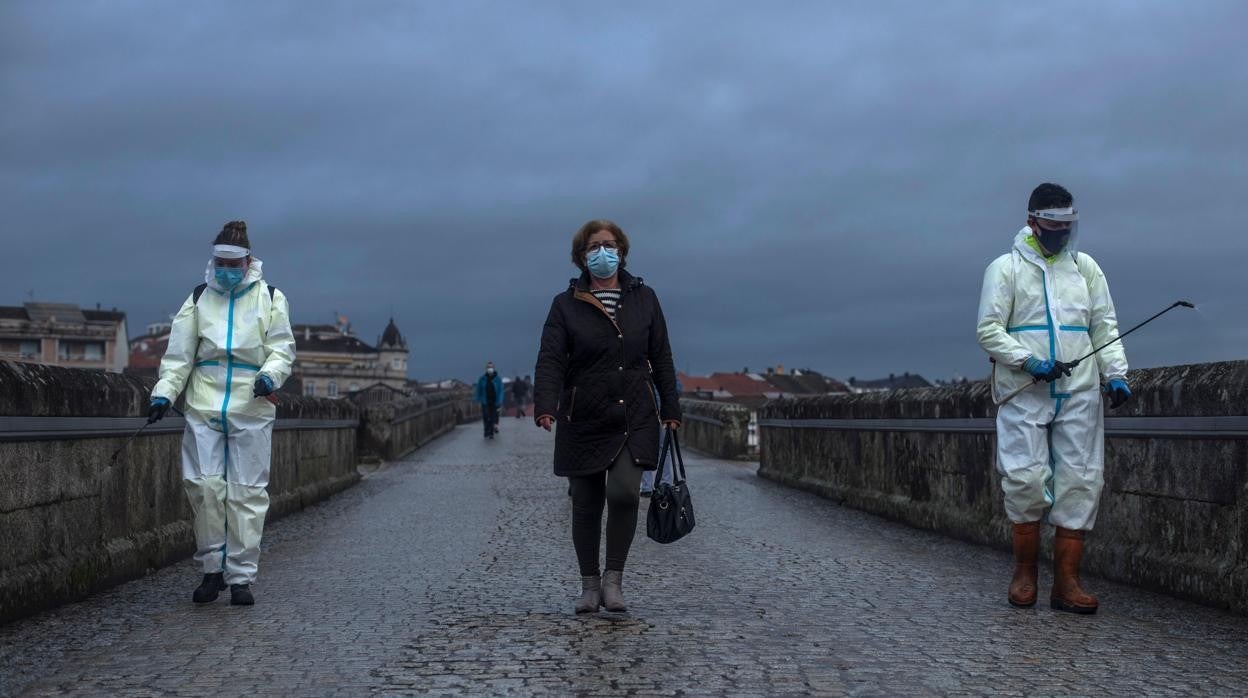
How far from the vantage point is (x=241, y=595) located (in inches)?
293

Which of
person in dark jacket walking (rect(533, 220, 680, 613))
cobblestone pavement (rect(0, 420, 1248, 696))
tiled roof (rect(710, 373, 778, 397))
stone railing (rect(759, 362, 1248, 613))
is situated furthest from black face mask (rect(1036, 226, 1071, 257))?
tiled roof (rect(710, 373, 778, 397))

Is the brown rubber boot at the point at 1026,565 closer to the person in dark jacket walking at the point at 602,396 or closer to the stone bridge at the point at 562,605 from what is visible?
the stone bridge at the point at 562,605

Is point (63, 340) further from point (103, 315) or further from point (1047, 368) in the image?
point (1047, 368)

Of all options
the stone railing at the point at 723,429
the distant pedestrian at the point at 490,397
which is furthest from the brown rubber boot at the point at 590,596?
the distant pedestrian at the point at 490,397

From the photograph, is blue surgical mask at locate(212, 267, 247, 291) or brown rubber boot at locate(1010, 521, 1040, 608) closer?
brown rubber boot at locate(1010, 521, 1040, 608)

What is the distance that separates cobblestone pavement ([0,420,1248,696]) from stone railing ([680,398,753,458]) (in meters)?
14.3

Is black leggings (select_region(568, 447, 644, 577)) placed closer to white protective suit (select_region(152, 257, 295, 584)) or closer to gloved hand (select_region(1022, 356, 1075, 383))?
white protective suit (select_region(152, 257, 295, 584))

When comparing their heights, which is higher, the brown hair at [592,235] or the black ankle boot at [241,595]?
the brown hair at [592,235]

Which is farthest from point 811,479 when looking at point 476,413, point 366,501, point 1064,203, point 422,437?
point 476,413

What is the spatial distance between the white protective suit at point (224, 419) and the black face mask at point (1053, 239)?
3630 millimetres

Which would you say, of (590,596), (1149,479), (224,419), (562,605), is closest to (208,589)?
(224,419)

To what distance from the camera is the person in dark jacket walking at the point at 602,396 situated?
7.03 metres

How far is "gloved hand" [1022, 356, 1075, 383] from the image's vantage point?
7051 millimetres

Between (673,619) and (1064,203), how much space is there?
8.94ft
